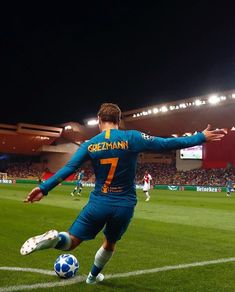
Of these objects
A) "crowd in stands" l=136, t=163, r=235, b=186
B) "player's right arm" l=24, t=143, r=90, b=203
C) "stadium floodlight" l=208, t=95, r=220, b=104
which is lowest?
"player's right arm" l=24, t=143, r=90, b=203

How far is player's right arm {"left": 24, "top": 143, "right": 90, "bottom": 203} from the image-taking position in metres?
4.84

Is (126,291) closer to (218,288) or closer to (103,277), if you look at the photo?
(103,277)

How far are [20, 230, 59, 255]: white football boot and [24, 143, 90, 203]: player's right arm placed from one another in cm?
43

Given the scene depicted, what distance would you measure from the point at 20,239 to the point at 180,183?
1932 inches

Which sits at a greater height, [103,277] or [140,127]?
[140,127]

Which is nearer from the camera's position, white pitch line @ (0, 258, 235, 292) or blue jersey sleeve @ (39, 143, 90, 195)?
blue jersey sleeve @ (39, 143, 90, 195)

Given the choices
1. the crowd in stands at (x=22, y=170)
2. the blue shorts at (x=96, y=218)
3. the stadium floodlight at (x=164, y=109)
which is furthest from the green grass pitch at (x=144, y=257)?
the crowd in stands at (x=22, y=170)

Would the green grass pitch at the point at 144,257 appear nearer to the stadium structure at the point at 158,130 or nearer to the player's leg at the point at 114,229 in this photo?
the player's leg at the point at 114,229

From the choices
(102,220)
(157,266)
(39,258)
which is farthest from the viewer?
(39,258)

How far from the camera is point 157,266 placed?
7.25m

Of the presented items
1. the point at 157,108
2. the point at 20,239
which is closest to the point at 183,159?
the point at 157,108

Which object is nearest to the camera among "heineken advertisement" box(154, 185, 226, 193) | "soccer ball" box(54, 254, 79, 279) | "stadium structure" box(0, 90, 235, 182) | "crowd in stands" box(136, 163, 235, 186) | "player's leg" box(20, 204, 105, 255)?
"player's leg" box(20, 204, 105, 255)

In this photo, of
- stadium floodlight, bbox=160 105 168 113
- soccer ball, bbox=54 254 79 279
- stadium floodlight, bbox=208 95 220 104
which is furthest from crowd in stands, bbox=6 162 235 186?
soccer ball, bbox=54 254 79 279

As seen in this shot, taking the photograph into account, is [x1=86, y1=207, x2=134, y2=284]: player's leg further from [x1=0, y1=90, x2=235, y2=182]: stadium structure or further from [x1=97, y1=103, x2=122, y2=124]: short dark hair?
[x1=0, y1=90, x2=235, y2=182]: stadium structure
